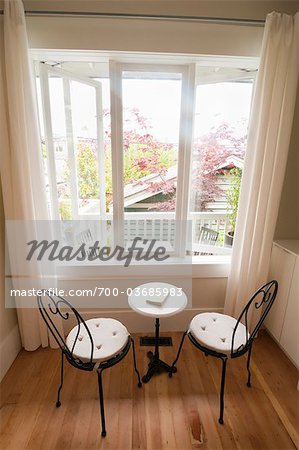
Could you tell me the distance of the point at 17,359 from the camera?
179 cm

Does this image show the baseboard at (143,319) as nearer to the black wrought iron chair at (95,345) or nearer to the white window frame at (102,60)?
the white window frame at (102,60)

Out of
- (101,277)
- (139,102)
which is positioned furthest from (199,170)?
(101,277)

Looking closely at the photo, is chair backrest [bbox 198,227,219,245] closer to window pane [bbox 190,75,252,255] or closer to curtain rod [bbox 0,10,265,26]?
window pane [bbox 190,75,252,255]

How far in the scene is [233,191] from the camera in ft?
6.71

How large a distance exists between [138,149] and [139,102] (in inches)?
13.9

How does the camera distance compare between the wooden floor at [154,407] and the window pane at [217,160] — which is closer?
the wooden floor at [154,407]

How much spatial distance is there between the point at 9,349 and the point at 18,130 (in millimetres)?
1575

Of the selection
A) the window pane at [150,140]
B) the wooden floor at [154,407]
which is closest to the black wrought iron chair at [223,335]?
the wooden floor at [154,407]

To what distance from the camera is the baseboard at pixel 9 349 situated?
1.66m

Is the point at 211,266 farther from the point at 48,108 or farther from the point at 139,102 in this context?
the point at 48,108

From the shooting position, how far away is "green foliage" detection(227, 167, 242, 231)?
2012mm

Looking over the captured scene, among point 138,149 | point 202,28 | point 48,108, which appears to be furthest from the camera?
point 138,149

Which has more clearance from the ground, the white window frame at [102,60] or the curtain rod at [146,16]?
the curtain rod at [146,16]

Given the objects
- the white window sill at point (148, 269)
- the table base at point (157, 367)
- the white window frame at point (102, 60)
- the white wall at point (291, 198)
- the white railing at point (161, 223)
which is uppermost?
the white window frame at point (102, 60)
